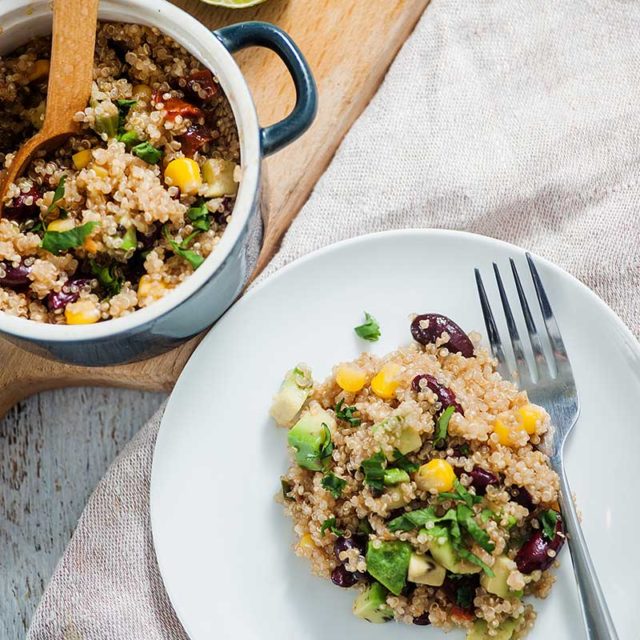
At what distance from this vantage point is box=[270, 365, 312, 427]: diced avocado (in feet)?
4.91

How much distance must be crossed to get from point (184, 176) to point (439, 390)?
53 cm

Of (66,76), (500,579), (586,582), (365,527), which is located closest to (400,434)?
(365,527)

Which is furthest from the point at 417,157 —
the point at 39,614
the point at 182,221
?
the point at 39,614

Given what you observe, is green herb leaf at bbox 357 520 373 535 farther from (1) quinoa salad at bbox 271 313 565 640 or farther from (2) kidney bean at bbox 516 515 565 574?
(2) kidney bean at bbox 516 515 565 574

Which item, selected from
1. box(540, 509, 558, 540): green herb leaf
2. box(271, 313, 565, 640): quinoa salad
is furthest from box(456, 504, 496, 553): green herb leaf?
box(540, 509, 558, 540): green herb leaf

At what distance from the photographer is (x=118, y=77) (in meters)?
1.38

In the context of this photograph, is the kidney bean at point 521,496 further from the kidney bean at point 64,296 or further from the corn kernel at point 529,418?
the kidney bean at point 64,296

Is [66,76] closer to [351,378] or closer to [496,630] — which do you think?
[351,378]

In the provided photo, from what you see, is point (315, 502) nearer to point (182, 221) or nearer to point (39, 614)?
point (182, 221)

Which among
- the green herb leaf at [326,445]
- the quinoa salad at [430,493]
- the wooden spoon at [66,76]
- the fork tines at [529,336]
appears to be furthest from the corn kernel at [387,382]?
the wooden spoon at [66,76]

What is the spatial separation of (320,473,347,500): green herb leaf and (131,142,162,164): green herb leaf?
1.90ft

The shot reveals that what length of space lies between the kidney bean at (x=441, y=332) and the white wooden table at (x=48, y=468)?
24.3 inches

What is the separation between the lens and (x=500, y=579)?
1.38m

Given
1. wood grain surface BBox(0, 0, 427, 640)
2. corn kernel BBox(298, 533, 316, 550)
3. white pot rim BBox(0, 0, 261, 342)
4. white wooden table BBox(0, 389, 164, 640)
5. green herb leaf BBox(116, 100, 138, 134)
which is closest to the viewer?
white pot rim BBox(0, 0, 261, 342)
